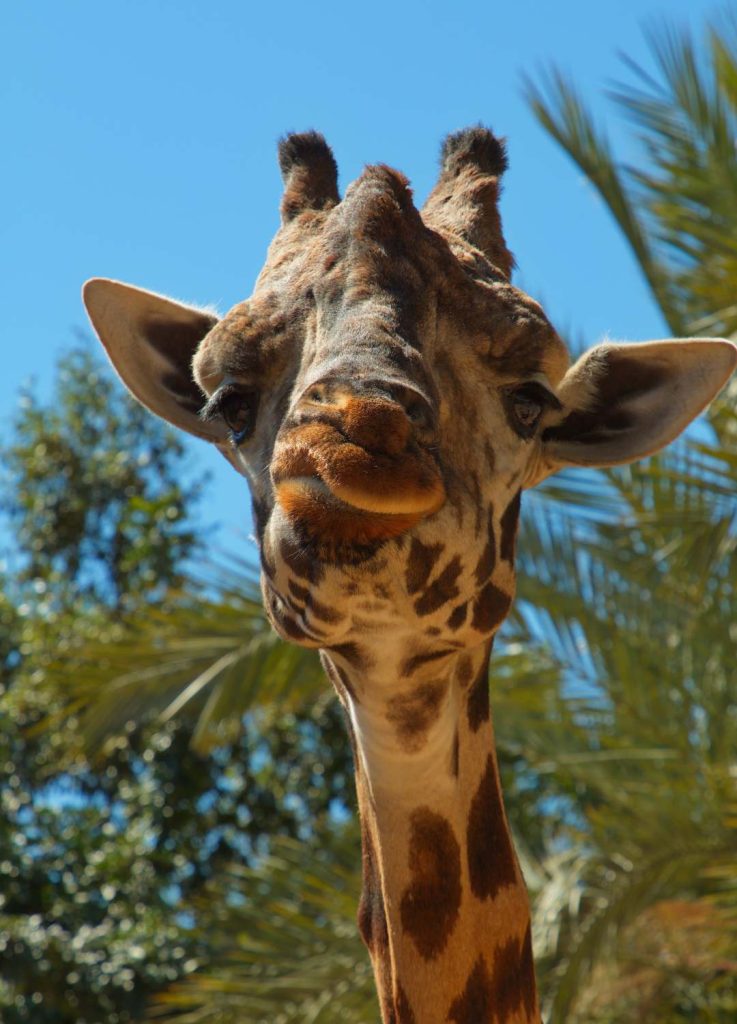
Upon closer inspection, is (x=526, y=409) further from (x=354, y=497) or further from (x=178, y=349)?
(x=178, y=349)

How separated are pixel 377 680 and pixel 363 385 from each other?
2.55ft

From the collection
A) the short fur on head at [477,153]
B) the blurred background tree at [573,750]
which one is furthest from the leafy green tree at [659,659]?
the short fur on head at [477,153]

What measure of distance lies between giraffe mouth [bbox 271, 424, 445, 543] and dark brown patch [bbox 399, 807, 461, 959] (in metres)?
0.91

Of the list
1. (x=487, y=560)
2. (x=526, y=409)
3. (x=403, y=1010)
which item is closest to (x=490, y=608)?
(x=487, y=560)

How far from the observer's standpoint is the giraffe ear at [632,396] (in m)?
3.87

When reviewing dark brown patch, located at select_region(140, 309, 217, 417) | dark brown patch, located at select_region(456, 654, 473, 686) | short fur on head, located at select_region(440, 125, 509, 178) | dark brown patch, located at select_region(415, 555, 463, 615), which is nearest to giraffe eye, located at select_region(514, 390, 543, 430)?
dark brown patch, located at select_region(415, 555, 463, 615)

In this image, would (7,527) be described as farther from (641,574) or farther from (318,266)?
(318,266)

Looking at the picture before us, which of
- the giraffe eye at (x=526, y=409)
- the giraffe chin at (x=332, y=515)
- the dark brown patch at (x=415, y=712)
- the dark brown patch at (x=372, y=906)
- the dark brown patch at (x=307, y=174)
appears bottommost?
the dark brown patch at (x=372, y=906)

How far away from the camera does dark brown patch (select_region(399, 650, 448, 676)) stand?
10.8 feet

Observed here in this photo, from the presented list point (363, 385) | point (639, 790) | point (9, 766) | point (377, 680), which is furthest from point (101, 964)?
point (363, 385)

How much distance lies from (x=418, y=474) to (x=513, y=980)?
56.5 inches

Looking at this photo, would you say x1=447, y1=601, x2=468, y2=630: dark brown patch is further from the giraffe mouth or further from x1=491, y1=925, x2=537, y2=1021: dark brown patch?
x1=491, y1=925, x2=537, y2=1021: dark brown patch

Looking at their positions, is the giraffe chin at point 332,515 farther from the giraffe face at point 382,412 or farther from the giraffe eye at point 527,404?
the giraffe eye at point 527,404

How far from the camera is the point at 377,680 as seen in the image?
3.29 meters
